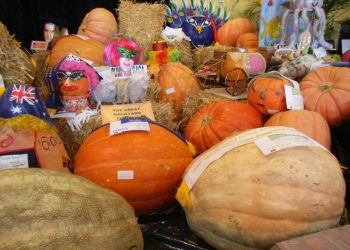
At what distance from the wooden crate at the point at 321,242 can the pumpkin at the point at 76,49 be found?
1.71 metres

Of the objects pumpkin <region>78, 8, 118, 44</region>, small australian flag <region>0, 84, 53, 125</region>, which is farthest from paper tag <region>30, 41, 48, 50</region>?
small australian flag <region>0, 84, 53, 125</region>

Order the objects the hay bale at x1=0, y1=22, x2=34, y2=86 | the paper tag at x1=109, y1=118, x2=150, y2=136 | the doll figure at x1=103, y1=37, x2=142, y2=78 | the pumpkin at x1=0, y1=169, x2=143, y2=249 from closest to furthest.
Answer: the pumpkin at x1=0, y1=169, x2=143, y2=249 → the paper tag at x1=109, y1=118, x2=150, y2=136 → the hay bale at x1=0, y1=22, x2=34, y2=86 → the doll figure at x1=103, y1=37, x2=142, y2=78

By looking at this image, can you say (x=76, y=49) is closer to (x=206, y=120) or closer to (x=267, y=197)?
(x=206, y=120)

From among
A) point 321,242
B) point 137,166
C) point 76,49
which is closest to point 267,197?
point 321,242

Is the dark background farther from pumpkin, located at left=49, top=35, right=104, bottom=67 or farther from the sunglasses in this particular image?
the sunglasses

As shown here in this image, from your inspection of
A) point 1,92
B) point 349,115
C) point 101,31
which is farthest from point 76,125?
Result: point 101,31

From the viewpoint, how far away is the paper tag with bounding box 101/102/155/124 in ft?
4.72

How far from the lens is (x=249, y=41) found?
2.75 meters

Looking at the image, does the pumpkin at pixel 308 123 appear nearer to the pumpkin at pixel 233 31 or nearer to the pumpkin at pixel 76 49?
the pumpkin at pixel 76 49

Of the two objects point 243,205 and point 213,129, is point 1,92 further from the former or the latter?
point 243,205

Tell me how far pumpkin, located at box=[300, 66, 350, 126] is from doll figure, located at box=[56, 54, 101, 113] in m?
1.00

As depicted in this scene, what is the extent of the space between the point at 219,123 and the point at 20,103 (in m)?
0.83

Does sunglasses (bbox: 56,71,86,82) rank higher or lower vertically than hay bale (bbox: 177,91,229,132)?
higher

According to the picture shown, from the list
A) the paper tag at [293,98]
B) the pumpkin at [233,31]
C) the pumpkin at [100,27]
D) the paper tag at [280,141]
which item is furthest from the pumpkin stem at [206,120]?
the pumpkin at [233,31]
